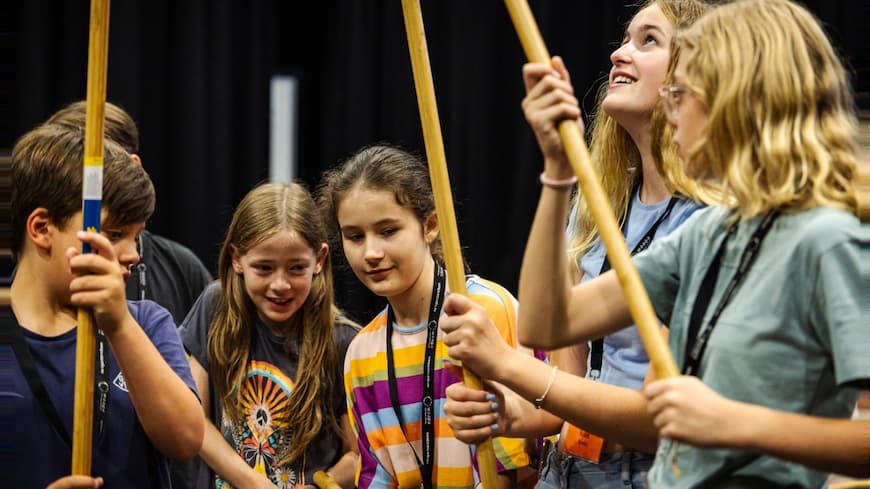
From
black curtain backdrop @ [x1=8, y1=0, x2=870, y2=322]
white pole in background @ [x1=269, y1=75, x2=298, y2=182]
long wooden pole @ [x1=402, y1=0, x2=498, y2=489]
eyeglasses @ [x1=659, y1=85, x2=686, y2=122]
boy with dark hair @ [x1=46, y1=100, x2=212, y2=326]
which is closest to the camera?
eyeglasses @ [x1=659, y1=85, x2=686, y2=122]

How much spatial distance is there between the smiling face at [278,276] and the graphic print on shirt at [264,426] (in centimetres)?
15

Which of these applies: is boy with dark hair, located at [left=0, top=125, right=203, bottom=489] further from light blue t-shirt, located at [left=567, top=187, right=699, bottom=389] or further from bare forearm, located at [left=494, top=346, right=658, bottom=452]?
light blue t-shirt, located at [left=567, top=187, right=699, bottom=389]

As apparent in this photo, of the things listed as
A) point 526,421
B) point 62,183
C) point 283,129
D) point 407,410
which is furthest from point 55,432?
point 283,129

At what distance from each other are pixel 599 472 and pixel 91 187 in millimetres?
1044

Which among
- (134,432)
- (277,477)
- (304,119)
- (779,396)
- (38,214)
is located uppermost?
(304,119)

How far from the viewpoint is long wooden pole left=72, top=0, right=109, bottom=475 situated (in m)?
1.72

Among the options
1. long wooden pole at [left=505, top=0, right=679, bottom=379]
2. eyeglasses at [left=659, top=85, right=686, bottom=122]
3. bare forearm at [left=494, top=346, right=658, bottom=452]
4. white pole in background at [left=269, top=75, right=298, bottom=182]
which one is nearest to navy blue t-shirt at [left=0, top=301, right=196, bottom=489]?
bare forearm at [left=494, top=346, right=658, bottom=452]

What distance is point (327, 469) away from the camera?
2795mm

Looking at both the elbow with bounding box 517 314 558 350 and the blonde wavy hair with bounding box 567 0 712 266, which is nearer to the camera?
the elbow with bounding box 517 314 558 350

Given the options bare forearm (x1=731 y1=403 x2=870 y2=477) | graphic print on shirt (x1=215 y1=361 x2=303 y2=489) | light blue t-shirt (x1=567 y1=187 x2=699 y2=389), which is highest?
light blue t-shirt (x1=567 y1=187 x2=699 y2=389)

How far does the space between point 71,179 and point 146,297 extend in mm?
1235

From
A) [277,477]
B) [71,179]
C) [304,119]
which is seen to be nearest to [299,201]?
[277,477]

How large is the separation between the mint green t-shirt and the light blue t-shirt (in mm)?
524

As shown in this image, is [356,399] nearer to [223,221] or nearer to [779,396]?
[779,396]
